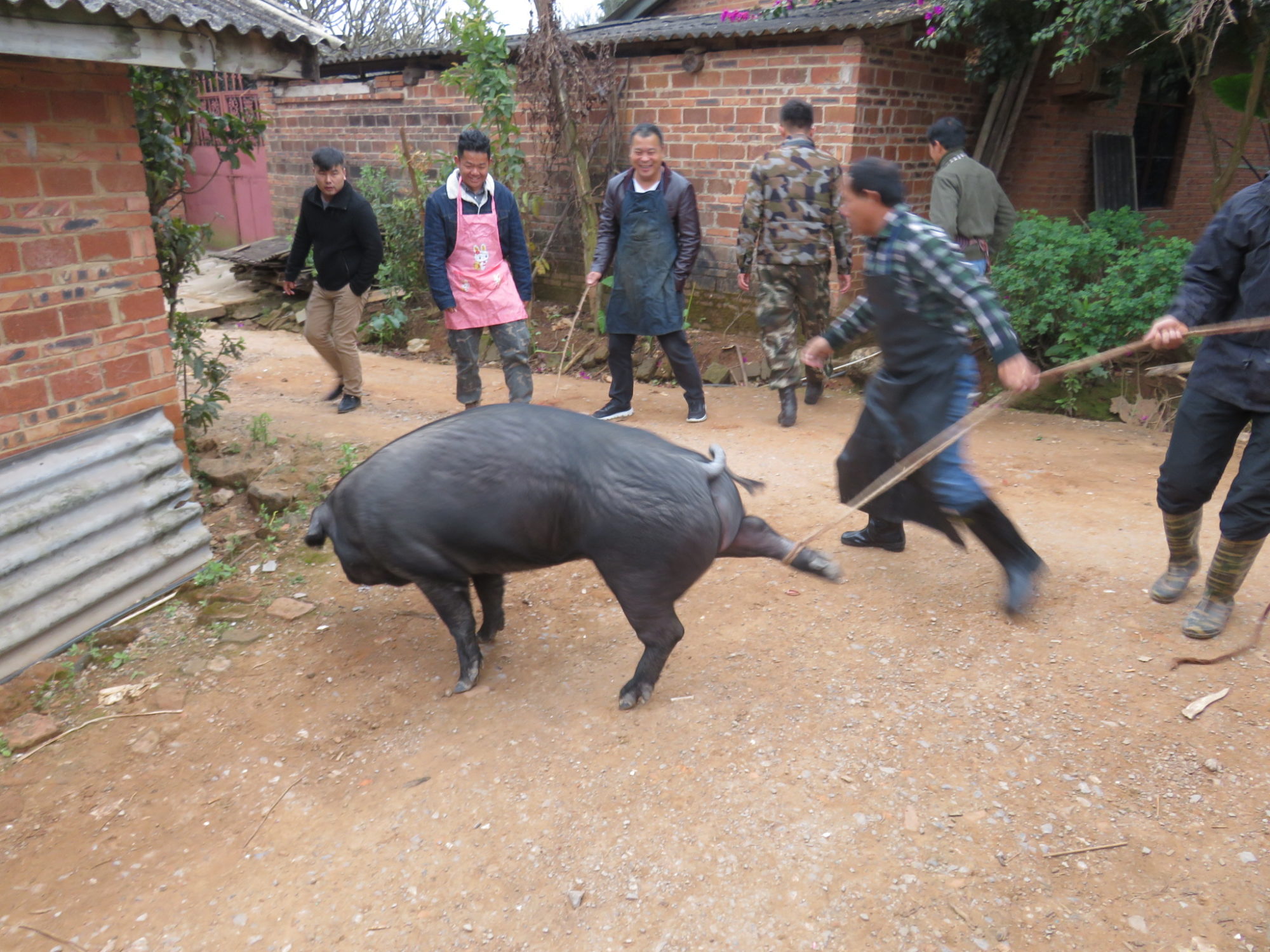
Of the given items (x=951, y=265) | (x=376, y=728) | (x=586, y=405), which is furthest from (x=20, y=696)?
(x=586, y=405)

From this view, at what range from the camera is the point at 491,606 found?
3824mm

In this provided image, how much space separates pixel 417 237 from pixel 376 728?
7.72 metres

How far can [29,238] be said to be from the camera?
3.76 meters

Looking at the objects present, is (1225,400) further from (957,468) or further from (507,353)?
(507,353)

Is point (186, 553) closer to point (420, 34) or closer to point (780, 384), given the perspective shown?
point (780, 384)

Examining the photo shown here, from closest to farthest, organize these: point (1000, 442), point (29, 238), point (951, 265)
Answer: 1. point (951, 265)
2. point (29, 238)
3. point (1000, 442)

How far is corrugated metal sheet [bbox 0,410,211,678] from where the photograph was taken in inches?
143

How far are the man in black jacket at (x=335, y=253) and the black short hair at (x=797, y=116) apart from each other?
2960 millimetres

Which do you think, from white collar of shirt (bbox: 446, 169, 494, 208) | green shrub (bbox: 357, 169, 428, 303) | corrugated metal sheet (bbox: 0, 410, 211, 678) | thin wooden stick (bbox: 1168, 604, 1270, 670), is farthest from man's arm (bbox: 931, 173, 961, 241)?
green shrub (bbox: 357, 169, 428, 303)

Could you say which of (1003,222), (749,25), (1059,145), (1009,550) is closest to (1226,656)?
(1009,550)

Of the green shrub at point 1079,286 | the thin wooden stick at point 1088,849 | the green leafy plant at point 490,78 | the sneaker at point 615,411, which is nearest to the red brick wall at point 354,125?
the green leafy plant at point 490,78

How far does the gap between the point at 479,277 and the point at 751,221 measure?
6.29ft

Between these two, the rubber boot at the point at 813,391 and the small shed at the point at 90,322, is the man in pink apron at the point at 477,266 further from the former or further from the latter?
the rubber boot at the point at 813,391

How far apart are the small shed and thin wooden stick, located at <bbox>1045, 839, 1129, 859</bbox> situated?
3794 mm
